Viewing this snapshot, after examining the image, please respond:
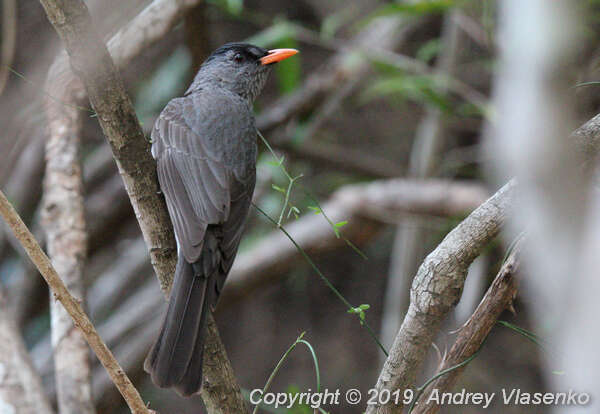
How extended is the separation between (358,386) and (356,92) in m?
2.43

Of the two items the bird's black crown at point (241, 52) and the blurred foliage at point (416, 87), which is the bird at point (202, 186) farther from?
the blurred foliage at point (416, 87)

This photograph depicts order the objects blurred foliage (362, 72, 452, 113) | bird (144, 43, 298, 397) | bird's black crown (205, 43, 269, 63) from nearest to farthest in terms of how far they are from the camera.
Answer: bird (144, 43, 298, 397)
bird's black crown (205, 43, 269, 63)
blurred foliage (362, 72, 452, 113)

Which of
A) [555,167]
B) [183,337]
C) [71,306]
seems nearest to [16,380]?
[183,337]

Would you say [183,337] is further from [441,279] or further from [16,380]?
[16,380]

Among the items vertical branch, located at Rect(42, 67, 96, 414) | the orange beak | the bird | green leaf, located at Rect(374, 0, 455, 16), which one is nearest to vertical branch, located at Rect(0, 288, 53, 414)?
vertical branch, located at Rect(42, 67, 96, 414)

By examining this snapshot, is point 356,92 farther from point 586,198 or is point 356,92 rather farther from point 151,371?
point 586,198

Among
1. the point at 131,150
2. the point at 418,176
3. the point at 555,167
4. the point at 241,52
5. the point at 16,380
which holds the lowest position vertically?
the point at 418,176

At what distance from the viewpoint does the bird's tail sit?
76.7 inches

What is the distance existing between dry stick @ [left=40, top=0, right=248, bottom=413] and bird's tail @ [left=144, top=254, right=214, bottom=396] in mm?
45

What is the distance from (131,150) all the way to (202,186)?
23.7 inches

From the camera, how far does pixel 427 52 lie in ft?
15.8

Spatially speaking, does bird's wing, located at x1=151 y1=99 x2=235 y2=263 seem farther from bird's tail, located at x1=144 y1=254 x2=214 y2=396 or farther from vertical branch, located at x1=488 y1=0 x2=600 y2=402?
vertical branch, located at x1=488 y1=0 x2=600 y2=402

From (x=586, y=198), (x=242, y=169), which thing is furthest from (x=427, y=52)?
(x=586, y=198)

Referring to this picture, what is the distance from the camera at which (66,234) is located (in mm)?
3002
